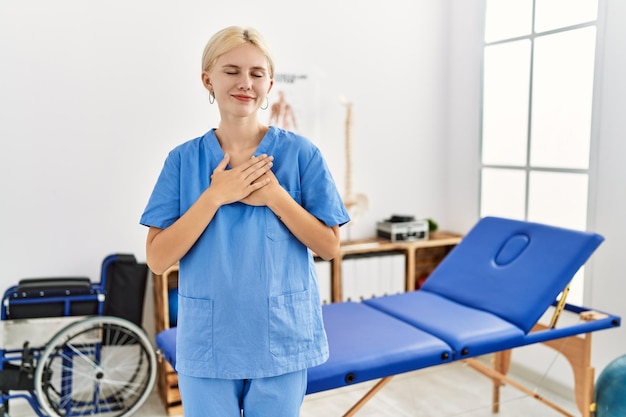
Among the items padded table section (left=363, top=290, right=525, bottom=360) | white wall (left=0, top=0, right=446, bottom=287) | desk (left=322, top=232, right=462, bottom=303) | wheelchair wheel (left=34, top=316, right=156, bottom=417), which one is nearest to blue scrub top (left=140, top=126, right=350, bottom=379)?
padded table section (left=363, top=290, right=525, bottom=360)

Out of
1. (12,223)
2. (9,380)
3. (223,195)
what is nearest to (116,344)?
(9,380)

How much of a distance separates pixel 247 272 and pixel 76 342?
170cm

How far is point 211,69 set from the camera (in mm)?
1523

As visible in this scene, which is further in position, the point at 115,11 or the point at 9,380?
the point at 115,11

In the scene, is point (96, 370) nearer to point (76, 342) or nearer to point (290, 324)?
point (76, 342)

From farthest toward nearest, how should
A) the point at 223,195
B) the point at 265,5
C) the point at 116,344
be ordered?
the point at 265,5
the point at 116,344
the point at 223,195

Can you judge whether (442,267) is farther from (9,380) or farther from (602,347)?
(9,380)

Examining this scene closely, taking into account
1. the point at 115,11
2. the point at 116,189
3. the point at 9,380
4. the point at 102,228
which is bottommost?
the point at 9,380

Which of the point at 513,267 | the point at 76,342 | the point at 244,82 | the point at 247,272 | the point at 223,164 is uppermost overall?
the point at 244,82

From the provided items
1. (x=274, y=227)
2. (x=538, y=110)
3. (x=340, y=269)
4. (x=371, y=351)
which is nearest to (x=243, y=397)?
(x=274, y=227)

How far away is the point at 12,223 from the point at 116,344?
778mm

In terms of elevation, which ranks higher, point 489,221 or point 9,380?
point 489,221

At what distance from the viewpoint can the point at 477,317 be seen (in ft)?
8.37

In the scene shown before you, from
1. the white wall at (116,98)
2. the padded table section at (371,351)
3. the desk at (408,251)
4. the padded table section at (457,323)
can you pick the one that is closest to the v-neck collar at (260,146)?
the padded table section at (371,351)
